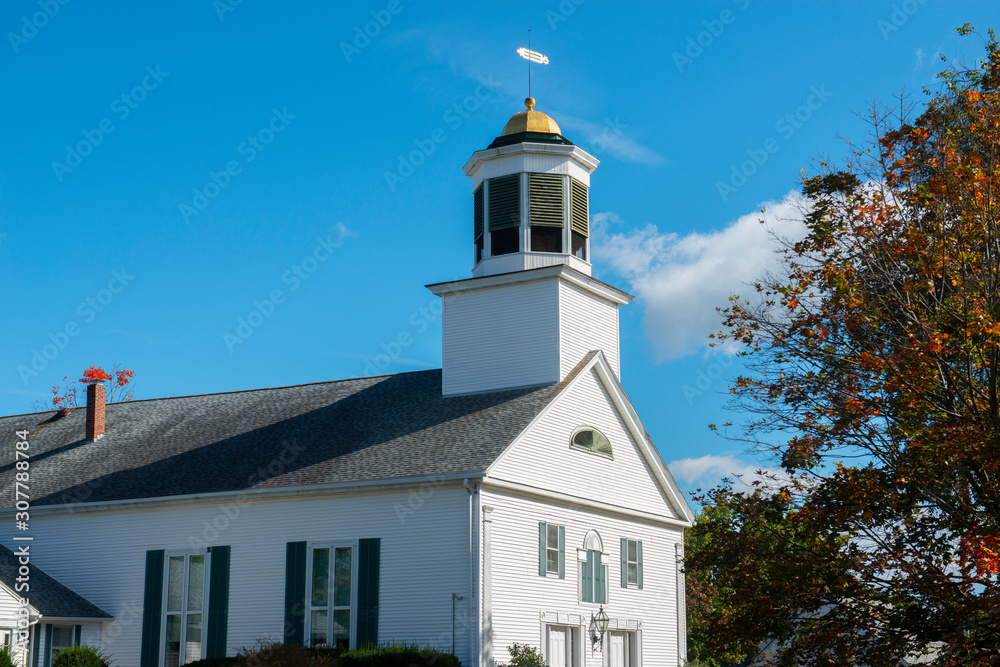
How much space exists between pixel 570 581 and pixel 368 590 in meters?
4.66

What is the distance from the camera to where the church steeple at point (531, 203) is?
2673 cm

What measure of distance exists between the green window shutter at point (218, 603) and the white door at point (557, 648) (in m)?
7.20

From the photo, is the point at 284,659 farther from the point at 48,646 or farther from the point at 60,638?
the point at 60,638

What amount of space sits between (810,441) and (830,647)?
277cm

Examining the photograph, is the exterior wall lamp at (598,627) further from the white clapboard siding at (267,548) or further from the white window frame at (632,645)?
the white clapboard siding at (267,548)

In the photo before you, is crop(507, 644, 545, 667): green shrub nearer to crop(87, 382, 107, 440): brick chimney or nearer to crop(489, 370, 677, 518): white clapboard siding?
crop(489, 370, 677, 518): white clapboard siding

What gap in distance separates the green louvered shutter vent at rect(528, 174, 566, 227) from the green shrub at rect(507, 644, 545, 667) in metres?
11.0

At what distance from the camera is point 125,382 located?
155 ft

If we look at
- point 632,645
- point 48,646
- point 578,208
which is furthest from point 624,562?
point 48,646

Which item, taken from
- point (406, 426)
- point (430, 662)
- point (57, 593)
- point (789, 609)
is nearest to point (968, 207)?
point (789, 609)

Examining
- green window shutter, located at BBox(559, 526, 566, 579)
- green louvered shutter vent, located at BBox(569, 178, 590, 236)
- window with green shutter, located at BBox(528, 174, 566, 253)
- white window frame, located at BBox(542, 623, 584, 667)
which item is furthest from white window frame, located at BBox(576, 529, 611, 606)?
green louvered shutter vent, located at BBox(569, 178, 590, 236)

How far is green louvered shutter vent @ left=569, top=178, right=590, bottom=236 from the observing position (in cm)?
2716

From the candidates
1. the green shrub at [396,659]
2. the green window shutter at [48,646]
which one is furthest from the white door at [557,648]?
the green window shutter at [48,646]

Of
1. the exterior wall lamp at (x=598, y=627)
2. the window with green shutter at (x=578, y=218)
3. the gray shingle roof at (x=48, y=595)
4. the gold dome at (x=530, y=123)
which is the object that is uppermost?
the gold dome at (x=530, y=123)
